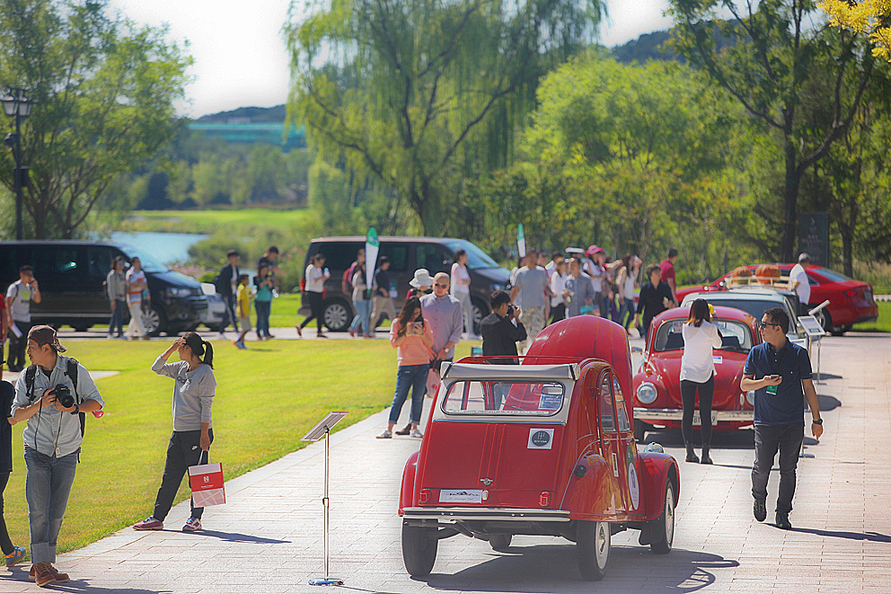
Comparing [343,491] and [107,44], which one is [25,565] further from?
[107,44]

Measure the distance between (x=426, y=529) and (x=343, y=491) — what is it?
3.02 meters

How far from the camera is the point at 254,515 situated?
8930 mm

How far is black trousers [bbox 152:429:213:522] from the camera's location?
833cm

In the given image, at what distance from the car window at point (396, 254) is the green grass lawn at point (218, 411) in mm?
2481

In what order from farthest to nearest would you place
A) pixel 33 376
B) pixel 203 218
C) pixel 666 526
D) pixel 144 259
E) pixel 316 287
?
pixel 203 218 < pixel 144 259 < pixel 316 287 < pixel 666 526 < pixel 33 376

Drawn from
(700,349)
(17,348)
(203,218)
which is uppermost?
(700,349)

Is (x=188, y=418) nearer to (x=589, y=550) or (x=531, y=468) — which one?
(x=531, y=468)

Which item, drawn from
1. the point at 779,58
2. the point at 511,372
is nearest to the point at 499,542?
the point at 511,372

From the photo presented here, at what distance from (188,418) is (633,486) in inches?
137

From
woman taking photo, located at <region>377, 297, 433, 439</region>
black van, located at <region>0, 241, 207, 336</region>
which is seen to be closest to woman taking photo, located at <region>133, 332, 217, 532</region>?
woman taking photo, located at <region>377, 297, 433, 439</region>

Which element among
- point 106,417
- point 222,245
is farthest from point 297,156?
point 106,417

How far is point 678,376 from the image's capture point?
12328mm

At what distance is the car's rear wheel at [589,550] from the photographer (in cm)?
656

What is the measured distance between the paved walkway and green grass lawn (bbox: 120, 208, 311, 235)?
128004 millimetres
